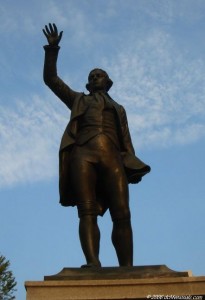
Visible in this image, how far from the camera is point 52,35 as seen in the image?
673cm

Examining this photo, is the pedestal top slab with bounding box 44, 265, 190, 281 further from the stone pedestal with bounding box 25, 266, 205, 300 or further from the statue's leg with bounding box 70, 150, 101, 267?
the statue's leg with bounding box 70, 150, 101, 267

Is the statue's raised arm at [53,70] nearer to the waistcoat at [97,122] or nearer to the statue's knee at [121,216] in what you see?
the waistcoat at [97,122]

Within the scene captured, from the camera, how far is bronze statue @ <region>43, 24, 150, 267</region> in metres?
5.82

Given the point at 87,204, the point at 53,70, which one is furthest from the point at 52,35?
the point at 87,204

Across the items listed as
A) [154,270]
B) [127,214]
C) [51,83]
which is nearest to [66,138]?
[51,83]

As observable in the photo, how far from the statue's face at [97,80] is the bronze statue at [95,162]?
2 centimetres

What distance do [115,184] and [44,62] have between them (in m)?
2.13

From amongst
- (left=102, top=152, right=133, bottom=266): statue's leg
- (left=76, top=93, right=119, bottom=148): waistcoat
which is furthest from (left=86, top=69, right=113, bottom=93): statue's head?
(left=102, top=152, right=133, bottom=266): statue's leg

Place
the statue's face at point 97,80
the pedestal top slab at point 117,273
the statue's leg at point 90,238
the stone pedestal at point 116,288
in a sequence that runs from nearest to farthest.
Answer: the stone pedestal at point 116,288
the pedestal top slab at point 117,273
the statue's leg at point 90,238
the statue's face at point 97,80

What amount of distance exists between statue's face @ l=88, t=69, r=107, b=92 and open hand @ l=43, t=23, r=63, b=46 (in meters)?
0.77

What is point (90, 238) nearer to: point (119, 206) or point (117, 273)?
point (119, 206)

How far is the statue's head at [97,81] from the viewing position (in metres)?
7.07

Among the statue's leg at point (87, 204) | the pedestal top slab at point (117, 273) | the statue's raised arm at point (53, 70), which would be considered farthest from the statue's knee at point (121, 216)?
the statue's raised arm at point (53, 70)

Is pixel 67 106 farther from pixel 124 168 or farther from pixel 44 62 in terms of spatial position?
pixel 124 168
